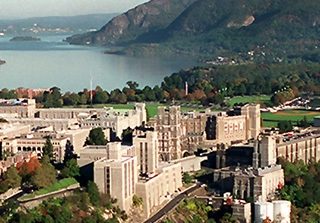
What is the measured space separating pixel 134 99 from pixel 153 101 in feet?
1.17

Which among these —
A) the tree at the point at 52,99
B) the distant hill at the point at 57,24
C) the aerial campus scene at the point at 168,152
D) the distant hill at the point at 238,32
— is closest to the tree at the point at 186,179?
the aerial campus scene at the point at 168,152

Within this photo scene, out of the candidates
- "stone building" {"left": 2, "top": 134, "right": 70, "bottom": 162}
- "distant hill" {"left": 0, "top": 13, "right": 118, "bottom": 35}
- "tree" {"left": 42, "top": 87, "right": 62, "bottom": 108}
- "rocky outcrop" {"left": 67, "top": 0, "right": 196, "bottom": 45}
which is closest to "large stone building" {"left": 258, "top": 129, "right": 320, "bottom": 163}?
"stone building" {"left": 2, "top": 134, "right": 70, "bottom": 162}

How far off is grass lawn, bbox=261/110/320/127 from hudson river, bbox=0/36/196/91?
742 centimetres

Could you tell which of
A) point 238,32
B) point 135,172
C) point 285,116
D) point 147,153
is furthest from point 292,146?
point 238,32

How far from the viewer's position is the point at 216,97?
713 inches

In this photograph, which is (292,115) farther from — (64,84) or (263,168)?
(64,84)

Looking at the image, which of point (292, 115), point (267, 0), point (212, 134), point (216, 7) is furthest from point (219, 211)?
point (216, 7)

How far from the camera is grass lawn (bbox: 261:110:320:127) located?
51.1 ft

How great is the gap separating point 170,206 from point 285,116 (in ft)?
19.5

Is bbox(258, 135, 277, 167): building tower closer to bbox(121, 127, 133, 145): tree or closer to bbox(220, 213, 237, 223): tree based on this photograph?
bbox(220, 213, 237, 223): tree

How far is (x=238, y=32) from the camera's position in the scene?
38250 mm

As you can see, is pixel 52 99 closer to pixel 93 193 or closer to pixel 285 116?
pixel 285 116

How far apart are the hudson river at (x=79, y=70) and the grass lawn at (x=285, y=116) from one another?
24.4 ft

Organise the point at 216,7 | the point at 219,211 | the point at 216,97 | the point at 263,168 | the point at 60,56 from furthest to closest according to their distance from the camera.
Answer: the point at 216,7 < the point at 60,56 < the point at 216,97 < the point at 263,168 < the point at 219,211
